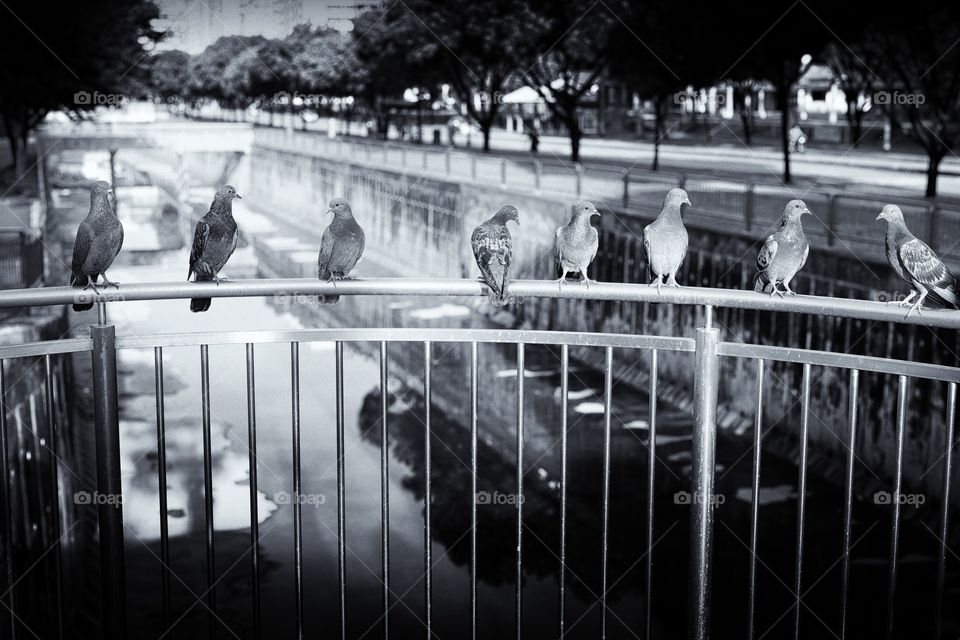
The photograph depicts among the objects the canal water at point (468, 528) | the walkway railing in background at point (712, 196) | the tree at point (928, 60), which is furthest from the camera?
the tree at point (928, 60)

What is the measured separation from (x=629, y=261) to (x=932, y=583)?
8.51 m

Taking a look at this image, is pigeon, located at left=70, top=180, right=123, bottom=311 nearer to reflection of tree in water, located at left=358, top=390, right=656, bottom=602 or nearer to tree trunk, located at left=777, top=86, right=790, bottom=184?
reflection of tree in water, located at left=358, top=390, right=656, bottom=602

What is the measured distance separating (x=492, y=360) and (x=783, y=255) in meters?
11.3

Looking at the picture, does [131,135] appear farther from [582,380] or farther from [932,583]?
[932,583]

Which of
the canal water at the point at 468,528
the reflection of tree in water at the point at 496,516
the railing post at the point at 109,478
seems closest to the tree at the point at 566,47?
the canal water at the point at 468,528

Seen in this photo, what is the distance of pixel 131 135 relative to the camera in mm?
26906

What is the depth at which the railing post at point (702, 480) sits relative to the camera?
258cm

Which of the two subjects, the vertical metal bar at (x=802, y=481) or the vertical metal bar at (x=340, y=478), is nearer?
the vertical metal bar at (x=802, y=481)

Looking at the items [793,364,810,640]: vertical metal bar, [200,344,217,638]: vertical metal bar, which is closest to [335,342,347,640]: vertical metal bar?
[200,344,217,638]: vertical metal bar

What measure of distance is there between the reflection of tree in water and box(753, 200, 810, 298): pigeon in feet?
9.65

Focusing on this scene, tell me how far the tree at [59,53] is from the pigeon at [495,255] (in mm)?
16094

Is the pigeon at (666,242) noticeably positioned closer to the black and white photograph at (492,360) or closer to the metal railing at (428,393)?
the black and white photograph at (492,360)

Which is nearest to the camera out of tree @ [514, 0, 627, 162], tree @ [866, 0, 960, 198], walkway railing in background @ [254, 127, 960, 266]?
walkway railing in background @ [254, 127, 960, 266]

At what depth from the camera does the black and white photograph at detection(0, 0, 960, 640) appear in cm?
265
